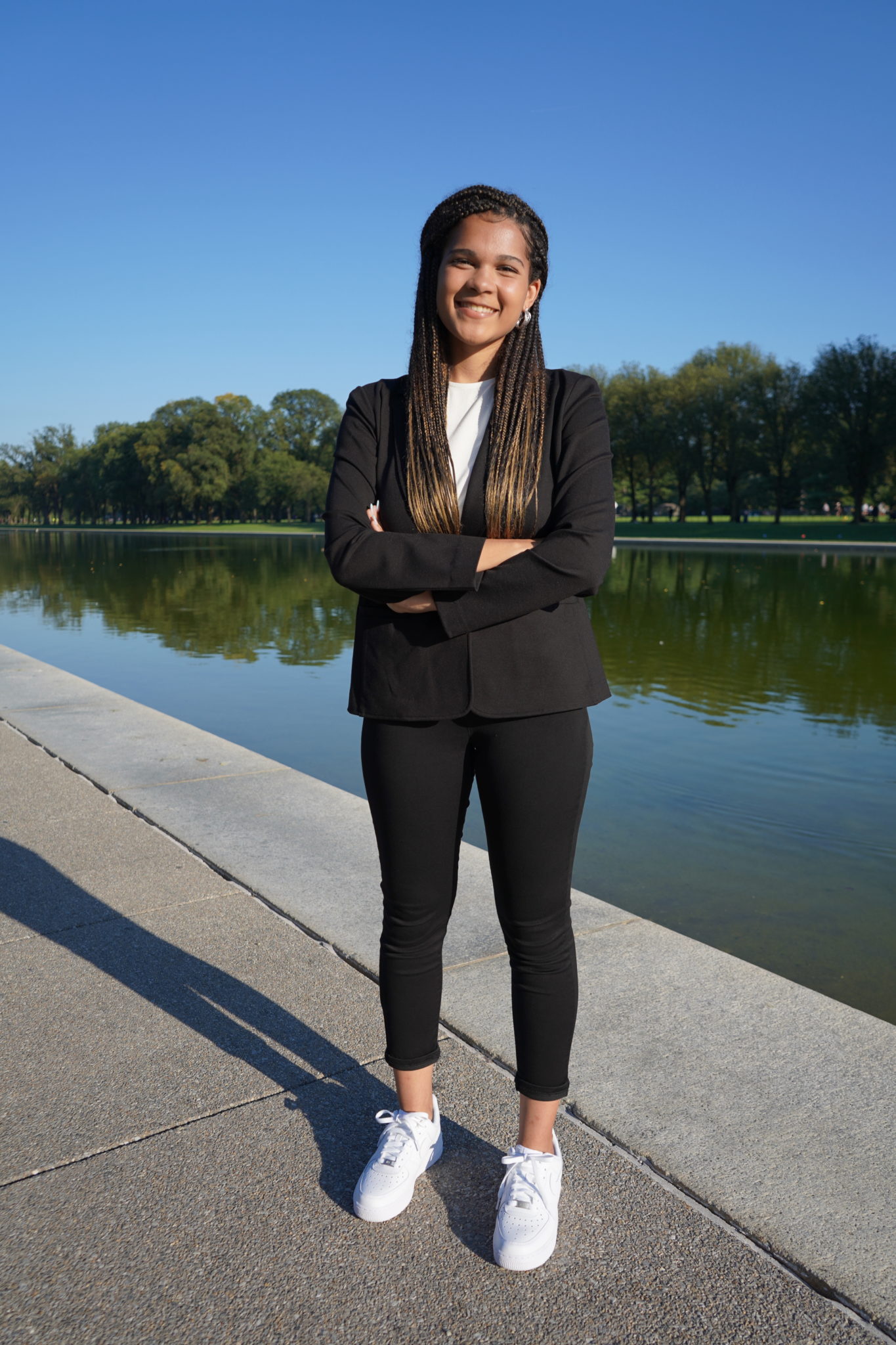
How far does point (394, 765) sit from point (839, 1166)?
4.25 ft

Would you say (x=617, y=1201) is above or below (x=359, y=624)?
below

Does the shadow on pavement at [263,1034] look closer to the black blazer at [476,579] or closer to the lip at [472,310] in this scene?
the black blazer at [476,579]

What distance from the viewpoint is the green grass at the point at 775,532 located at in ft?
147

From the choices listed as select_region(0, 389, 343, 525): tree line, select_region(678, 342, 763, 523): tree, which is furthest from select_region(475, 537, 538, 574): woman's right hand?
select_region(0, 389, 343, 525): tree line

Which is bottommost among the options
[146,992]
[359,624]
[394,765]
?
[146,992]

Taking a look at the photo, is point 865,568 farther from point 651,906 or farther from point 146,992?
point 146,992

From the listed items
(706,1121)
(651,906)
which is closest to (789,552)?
(651,906)

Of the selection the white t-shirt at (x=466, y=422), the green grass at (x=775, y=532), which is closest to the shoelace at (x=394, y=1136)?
the white t-shirt at (x=466, y=422)

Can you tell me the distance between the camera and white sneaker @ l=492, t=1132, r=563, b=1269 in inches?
75.4

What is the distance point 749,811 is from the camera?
5.91 metres

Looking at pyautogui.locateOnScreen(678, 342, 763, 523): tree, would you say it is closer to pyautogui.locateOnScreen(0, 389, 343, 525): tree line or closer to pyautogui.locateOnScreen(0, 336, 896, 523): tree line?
pyautogui.locateOnScreen(0, 336, 896, 523): tree line

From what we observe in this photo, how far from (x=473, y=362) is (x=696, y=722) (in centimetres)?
Answer: 644

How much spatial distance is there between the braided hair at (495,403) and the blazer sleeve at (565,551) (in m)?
0.07

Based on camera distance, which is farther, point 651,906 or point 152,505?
point 152,505
